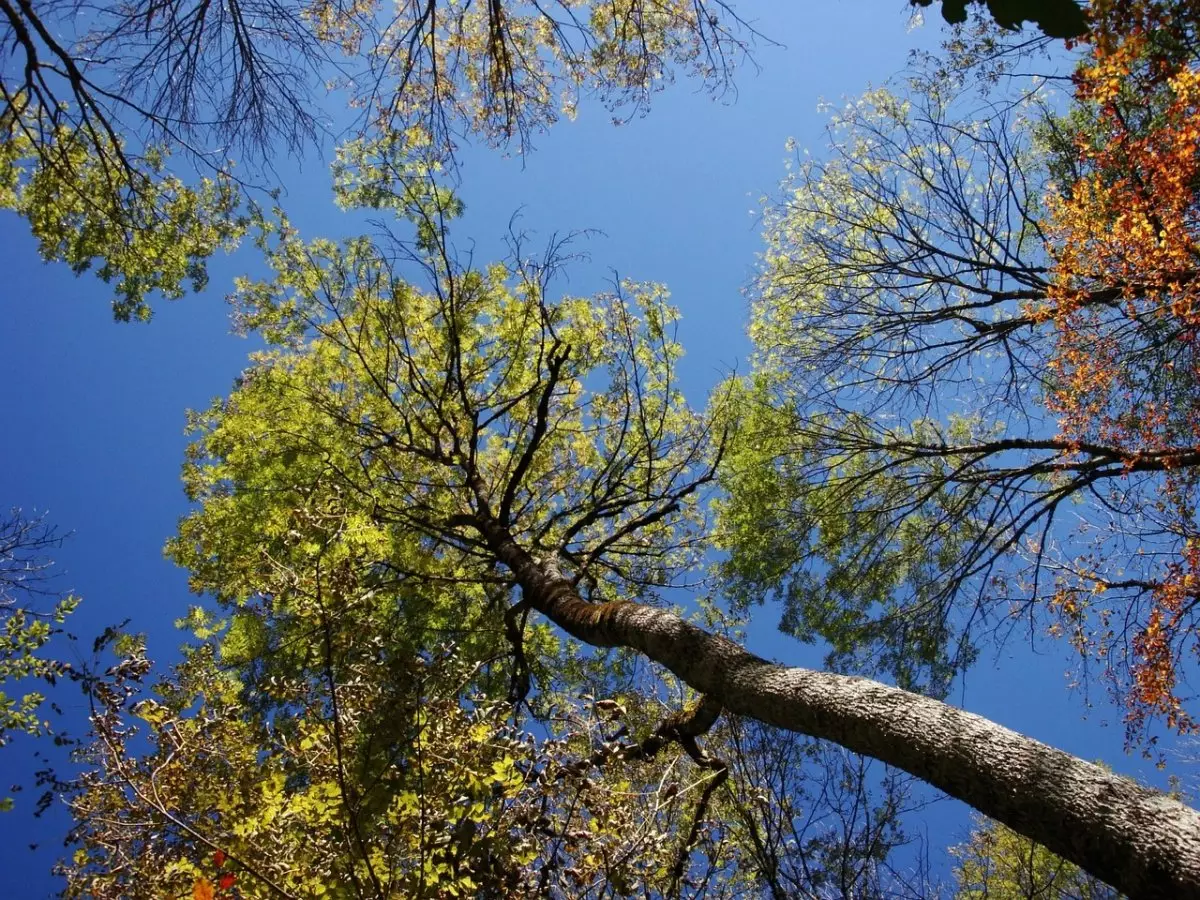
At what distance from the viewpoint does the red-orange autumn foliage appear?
5234mm

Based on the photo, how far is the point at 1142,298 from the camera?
576 cm

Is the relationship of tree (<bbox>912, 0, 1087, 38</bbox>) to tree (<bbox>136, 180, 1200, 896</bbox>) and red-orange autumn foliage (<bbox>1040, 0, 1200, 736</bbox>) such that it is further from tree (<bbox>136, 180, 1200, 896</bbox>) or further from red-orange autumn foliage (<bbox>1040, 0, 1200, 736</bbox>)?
red-orange autumn foliage (<bbox>1040, 0, 1200, 736</bbox>)

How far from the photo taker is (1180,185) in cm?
516

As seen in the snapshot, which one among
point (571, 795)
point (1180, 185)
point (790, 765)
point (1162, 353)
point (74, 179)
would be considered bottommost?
point (571, 795)

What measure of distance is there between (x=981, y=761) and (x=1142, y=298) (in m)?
5.86

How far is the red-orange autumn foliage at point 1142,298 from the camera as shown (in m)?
5.23

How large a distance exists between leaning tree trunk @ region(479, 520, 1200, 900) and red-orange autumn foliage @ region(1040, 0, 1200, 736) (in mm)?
5024

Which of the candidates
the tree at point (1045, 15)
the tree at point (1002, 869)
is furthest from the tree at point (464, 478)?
the tree at point (1002, 869)

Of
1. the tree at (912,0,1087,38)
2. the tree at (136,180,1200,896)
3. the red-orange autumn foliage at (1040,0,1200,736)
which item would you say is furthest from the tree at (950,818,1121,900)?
the tree at (912,0,1087,38)

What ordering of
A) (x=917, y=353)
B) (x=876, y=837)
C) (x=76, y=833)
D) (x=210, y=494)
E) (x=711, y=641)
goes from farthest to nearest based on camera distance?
(x=210, y=494) < (x=917, y=353) < (x=876, y=837) < (x=711, y=641) < (x=76, y=833)

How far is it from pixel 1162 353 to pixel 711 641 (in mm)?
5880

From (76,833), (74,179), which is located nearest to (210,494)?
(74,179)

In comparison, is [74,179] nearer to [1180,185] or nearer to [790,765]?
[790,765]

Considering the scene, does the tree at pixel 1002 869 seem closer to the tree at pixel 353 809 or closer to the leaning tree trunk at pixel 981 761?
the leaning tree trunk at pixel 981 761
